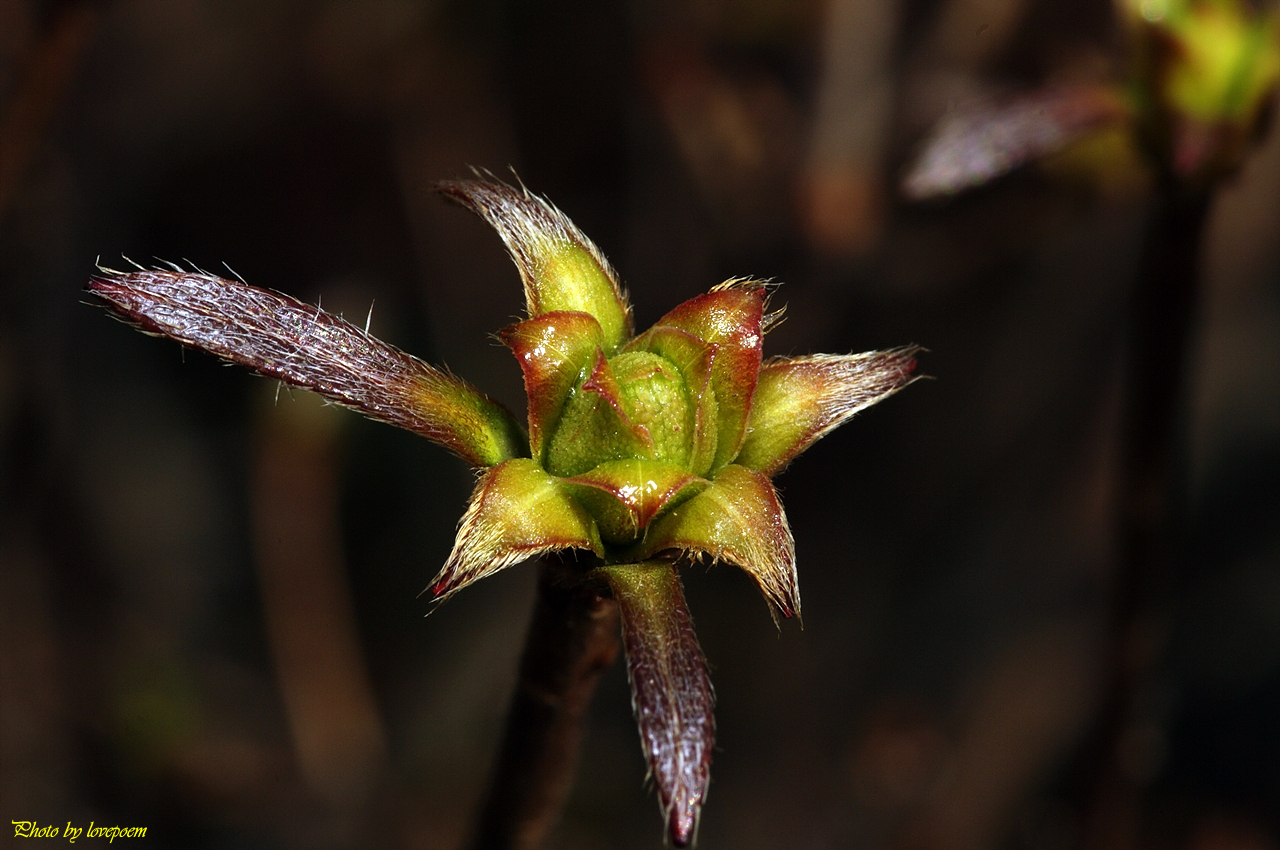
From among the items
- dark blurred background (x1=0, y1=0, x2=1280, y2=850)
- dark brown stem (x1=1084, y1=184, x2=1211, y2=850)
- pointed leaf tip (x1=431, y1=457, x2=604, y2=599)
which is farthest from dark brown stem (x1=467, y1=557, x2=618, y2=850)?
dark blurred background (x1=0, y1=0, x2=1280, y2=850)

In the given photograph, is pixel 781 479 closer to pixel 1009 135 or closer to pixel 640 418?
pixel 1009 135

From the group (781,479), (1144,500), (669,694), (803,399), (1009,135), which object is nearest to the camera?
(669,694)

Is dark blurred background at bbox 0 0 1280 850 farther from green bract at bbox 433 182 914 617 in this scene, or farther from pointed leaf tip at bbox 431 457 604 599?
pointed leaf tip at bbox 431 457 604 599

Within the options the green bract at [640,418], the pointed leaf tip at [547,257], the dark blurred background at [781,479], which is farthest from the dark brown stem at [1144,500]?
the pointed leaf tip at [547,257]

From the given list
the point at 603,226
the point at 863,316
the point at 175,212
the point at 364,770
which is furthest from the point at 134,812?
the point at 863,316

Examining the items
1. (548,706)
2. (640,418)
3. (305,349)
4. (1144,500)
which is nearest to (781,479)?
(1144,500)

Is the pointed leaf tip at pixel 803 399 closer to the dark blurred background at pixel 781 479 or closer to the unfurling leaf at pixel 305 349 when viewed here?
the unfurling leaf at pixel 305 349

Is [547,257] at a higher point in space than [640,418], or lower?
higher
